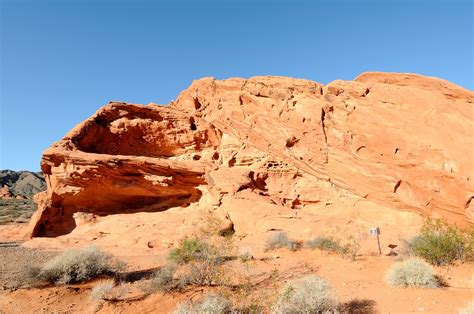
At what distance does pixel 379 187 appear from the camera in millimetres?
14523

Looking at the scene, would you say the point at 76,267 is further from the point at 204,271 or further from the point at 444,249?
the point at 444,249

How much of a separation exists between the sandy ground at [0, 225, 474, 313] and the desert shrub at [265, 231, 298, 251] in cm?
116

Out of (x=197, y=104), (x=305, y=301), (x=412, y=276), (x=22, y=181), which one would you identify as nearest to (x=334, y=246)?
(x=412, y=276)

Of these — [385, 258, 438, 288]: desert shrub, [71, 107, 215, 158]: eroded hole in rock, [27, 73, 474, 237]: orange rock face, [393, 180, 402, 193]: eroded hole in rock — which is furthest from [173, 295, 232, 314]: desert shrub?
[71, 107, 215, 158]: eroded hole in rock

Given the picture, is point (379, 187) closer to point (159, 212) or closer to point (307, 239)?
point (307, 239)

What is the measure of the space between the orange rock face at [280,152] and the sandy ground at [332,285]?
502 cm

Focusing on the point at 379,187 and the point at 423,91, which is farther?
the point at 423,91

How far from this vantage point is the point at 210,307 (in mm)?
5488

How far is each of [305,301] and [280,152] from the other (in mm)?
11203

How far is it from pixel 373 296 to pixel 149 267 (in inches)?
263

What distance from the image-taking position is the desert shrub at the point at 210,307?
544 centimetres

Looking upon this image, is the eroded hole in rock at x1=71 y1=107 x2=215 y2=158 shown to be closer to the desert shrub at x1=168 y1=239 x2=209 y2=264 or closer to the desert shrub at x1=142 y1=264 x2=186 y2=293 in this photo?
the desert shrub at x1=168 y1=239 x2=209 y2=264

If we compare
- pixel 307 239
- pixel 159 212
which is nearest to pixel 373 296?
pixel 307 239

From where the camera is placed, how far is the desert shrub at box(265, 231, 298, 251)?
37.7 feet
